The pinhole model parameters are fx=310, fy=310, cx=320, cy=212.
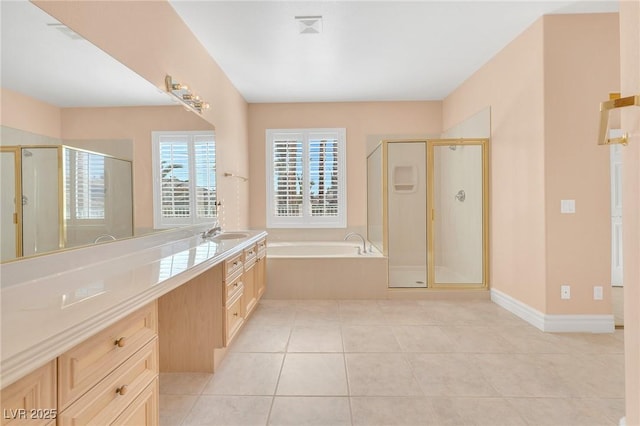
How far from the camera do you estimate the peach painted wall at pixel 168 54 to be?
1623 mm

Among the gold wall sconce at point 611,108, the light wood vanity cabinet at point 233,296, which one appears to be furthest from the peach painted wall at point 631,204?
the light wood vanity cabinet at point 233,296

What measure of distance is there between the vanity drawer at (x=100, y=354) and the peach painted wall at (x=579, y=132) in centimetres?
301

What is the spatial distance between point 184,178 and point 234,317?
118 cm

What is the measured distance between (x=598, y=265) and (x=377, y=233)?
2202 mm

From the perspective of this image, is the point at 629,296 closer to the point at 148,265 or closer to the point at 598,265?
the point at 148,265

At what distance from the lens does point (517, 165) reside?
118 inches

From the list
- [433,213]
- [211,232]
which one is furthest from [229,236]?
[433,213]

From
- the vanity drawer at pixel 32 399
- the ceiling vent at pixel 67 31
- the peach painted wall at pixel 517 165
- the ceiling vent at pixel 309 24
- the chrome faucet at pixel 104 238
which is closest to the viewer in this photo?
the vanity drawer at pixel 32 399

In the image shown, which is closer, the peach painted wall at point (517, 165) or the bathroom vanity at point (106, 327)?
the bathroom vanity at point (106, 327)

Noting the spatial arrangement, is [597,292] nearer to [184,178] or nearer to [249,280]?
[249,280]

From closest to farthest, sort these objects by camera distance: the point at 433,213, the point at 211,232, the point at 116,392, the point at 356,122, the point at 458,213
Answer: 1. the point at 116,392
2. the point at 211,232
3. the point at 433,213
4. the point at 458,213
5. the point at 356,122

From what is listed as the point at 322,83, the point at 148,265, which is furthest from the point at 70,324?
the point at 322,83

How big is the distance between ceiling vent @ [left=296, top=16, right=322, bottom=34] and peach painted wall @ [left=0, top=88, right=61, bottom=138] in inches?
77.3

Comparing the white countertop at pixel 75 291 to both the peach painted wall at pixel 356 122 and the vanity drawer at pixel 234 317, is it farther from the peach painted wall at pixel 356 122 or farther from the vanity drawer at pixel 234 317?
the peach painted wall at pixel 356 122
